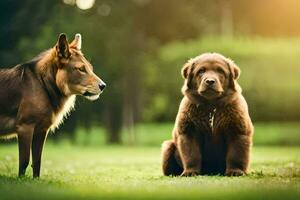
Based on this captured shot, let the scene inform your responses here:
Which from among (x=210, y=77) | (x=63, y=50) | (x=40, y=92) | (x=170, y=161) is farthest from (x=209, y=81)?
(x=40, y=92)

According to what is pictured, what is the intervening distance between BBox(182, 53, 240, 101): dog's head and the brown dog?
109 cm

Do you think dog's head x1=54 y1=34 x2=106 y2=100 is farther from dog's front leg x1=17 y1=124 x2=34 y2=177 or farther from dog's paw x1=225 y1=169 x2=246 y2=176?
dog's paw x1=225 y1=169 x2=246 y2=176

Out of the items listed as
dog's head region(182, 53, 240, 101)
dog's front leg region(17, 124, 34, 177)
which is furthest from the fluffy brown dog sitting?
dog's front leg region(17, 124, 34, 177)

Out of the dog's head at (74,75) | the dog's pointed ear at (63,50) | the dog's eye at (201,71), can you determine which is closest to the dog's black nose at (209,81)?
the dog's eye at (201,71)

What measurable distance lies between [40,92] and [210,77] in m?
1.99

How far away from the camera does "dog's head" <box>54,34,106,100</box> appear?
29.9 ft

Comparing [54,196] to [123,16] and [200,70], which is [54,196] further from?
[123,16]

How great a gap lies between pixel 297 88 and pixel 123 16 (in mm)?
5704

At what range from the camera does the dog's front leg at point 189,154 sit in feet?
29.3

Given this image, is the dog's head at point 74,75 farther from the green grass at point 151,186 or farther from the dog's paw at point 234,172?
the dog's paw at point 234,172

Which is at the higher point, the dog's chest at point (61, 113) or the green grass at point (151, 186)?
the dog's chest at point (61, 113)

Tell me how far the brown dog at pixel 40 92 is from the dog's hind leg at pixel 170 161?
112 centimetres

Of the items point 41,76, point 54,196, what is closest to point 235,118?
point 41,76

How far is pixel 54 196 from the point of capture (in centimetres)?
617
